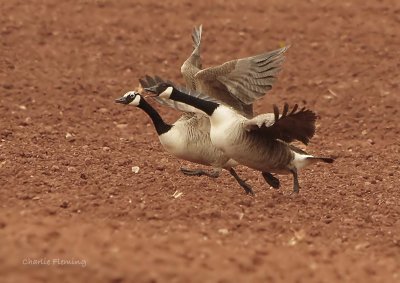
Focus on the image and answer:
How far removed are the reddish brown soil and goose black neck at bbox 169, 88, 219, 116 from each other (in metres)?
0.84

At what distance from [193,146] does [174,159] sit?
1.67 m

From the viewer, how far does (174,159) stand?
1009 cm

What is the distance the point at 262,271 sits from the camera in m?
6.09

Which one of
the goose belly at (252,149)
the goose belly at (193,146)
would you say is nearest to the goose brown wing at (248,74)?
the goose belly at (193,146)

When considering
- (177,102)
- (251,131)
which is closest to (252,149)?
(251,131)

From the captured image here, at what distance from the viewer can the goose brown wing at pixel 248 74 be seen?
853cm

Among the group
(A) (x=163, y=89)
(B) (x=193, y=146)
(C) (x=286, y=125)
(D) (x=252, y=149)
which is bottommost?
(B) (x=193, y=146)

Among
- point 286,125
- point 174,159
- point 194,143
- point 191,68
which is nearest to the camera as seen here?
point 286,125

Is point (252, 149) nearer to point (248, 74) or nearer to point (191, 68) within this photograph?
point (248, 74)

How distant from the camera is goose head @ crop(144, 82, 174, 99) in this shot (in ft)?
26.8

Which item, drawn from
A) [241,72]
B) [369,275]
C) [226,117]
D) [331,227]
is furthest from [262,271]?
[241,72]

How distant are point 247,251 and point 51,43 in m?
8.85

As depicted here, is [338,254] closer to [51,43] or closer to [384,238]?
[384,238]

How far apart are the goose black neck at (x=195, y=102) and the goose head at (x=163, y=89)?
4 centimetres
